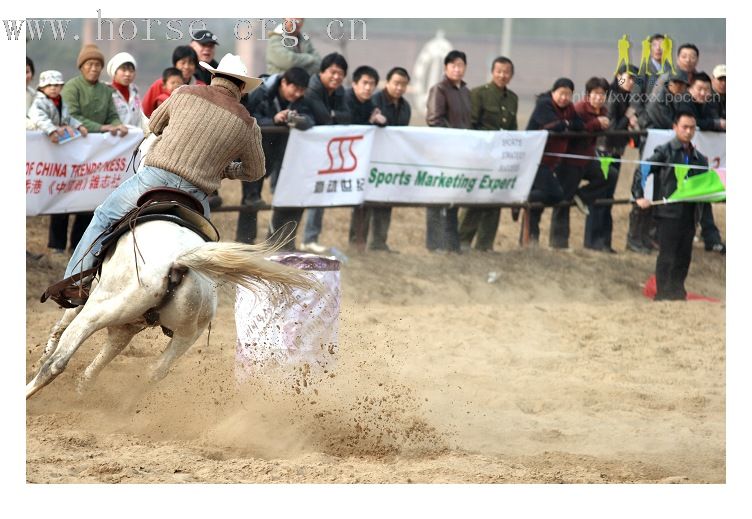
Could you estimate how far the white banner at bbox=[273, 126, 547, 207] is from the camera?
1030 centimetres

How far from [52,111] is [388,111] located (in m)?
3.45

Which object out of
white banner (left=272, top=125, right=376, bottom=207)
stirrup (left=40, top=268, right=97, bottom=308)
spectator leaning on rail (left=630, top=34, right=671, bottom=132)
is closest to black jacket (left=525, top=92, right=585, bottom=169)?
spectator leaning on rail (left=630, top=34, right=671, bottom=132)

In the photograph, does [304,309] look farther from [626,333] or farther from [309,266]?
[626,333]

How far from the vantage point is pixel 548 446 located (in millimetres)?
6918

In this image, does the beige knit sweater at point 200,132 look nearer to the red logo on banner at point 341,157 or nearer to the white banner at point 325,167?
the white banner at point 325,167

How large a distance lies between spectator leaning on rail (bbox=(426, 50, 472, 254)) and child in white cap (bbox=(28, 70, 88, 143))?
374 cm

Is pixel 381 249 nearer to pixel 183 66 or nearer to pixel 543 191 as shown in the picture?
pixel 543 191

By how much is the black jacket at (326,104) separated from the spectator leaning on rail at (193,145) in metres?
3.91

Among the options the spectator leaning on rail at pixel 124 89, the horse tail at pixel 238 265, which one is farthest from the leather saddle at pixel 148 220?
the spectator leaning on rail at pixel 124 89

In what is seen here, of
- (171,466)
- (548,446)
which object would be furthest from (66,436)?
(548,446)

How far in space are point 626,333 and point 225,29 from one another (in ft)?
140

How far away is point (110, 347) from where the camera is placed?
6512mm

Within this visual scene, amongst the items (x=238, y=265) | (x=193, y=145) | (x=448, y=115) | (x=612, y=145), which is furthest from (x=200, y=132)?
(x=612, y=145)

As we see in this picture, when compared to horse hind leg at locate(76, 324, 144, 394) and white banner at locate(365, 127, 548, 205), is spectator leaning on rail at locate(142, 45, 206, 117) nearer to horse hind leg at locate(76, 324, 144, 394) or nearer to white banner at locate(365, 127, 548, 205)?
white banner at locate(365, 127, 548, 205)
